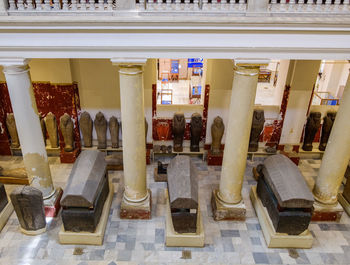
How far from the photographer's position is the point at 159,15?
5008mm

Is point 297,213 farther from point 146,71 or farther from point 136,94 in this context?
point 146,71

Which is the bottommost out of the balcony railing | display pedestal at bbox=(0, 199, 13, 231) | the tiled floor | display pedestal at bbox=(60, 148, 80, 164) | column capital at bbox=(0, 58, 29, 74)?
the tiled floor

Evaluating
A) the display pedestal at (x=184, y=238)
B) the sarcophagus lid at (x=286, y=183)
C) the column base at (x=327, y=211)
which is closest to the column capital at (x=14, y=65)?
the display pedestal at (x=184, y=238)

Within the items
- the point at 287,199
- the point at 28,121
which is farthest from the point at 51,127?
the point at 287,199

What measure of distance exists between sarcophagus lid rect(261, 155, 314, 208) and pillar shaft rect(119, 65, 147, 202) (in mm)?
2800

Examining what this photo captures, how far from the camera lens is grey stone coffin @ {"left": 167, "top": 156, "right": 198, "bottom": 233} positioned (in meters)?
6.05

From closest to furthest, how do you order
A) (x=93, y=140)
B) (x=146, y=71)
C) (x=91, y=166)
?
1. (x=91, y=166)
2. (x=146, y=71)
3. (x=93, y=140)

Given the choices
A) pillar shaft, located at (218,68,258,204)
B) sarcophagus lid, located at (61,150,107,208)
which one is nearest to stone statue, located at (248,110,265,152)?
pillar shaft, located at (218,68,258,204)

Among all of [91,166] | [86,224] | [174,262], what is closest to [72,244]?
[86,224]

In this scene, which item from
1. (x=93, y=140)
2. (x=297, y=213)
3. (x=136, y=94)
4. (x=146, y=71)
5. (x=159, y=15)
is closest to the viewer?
(x=159, y=15)

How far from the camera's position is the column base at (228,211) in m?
7.12

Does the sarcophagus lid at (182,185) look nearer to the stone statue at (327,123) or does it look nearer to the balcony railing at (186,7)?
the balcony railing at (186,7)

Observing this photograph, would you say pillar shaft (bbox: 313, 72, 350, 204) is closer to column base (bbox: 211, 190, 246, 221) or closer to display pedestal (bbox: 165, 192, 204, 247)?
column base (bbox: 211, 190, 246, 221)

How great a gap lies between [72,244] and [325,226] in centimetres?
567
